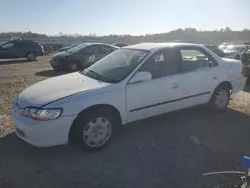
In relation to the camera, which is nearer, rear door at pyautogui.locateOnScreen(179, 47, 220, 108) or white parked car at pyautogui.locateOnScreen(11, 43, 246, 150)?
white parked car at pyautogui.locateOnScreen(11, 43, 246, 150)

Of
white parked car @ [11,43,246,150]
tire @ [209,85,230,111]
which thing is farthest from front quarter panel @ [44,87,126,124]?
tire @ [209,85,230,111]

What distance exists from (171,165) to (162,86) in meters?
1.46

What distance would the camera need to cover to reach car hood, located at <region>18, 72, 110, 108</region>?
3.81m

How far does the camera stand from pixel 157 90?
4.55 m

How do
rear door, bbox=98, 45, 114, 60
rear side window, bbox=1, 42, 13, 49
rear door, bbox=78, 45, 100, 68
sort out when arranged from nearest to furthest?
rear door, bbox=78, 45, 100, 68
rear door, bbox=98, 45, 114, 60
rear side window, bbox=1, 42, 13, 49

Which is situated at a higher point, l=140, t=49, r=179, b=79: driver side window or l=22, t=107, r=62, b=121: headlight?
l=140, t=49, r=179, b=79: driver side window

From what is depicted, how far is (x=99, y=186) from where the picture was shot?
3.19 m

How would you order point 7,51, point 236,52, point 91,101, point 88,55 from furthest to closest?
1. point 7,51
2. point 236,52
3. point 88,55
4. point 91,101

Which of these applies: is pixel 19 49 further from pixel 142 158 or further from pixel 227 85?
pixel 142 158

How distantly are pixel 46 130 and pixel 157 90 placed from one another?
1.95 meters

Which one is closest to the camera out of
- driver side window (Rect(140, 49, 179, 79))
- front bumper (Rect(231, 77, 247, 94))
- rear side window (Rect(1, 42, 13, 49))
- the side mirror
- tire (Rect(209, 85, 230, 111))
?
the side mirror

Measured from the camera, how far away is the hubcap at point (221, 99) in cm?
569

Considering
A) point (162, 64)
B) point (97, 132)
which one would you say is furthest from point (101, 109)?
point (162, 64)

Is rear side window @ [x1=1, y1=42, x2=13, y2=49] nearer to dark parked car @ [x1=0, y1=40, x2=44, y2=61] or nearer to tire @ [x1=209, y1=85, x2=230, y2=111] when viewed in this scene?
dark parked car @ [x1=0, y1=40, x2=44, y2=61]
